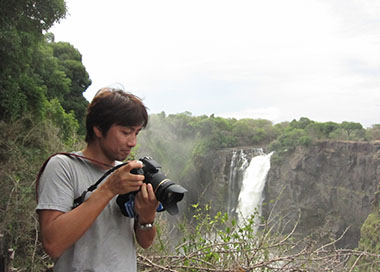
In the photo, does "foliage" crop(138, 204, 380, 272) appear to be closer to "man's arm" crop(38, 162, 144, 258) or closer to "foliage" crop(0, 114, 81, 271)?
"man's arm" crop(38, 162, 144, 258)

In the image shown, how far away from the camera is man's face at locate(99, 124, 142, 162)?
109cm

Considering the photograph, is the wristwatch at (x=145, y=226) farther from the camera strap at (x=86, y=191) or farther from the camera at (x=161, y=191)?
the camera strap at (x=86, y=191)

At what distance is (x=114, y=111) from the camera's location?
108 centimetres

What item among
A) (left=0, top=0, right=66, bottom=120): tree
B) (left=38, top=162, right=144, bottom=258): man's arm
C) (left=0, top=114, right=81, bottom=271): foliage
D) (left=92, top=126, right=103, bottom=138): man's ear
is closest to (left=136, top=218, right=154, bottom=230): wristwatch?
(left=38, top=162, right=144, bottom=258): man's arm

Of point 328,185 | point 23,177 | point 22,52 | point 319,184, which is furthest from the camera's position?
point 319,184

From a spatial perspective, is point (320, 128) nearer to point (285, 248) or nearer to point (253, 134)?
point (253, 134)

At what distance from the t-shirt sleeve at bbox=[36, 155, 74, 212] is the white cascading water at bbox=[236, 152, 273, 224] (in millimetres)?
22480

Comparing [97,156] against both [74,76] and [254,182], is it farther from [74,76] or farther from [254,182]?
[254,182]

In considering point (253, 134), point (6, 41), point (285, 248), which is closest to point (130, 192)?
point (285, 248)

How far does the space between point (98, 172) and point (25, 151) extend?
6657mm

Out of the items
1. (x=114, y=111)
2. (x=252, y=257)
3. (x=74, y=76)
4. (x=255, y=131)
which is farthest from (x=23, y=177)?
(x=255, y=131)

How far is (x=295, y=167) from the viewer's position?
2350cm

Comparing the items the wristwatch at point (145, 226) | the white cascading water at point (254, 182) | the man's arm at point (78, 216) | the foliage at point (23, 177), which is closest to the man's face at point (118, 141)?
the man's arm at point (78, 216)

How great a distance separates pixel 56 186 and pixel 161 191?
12.1 inches
